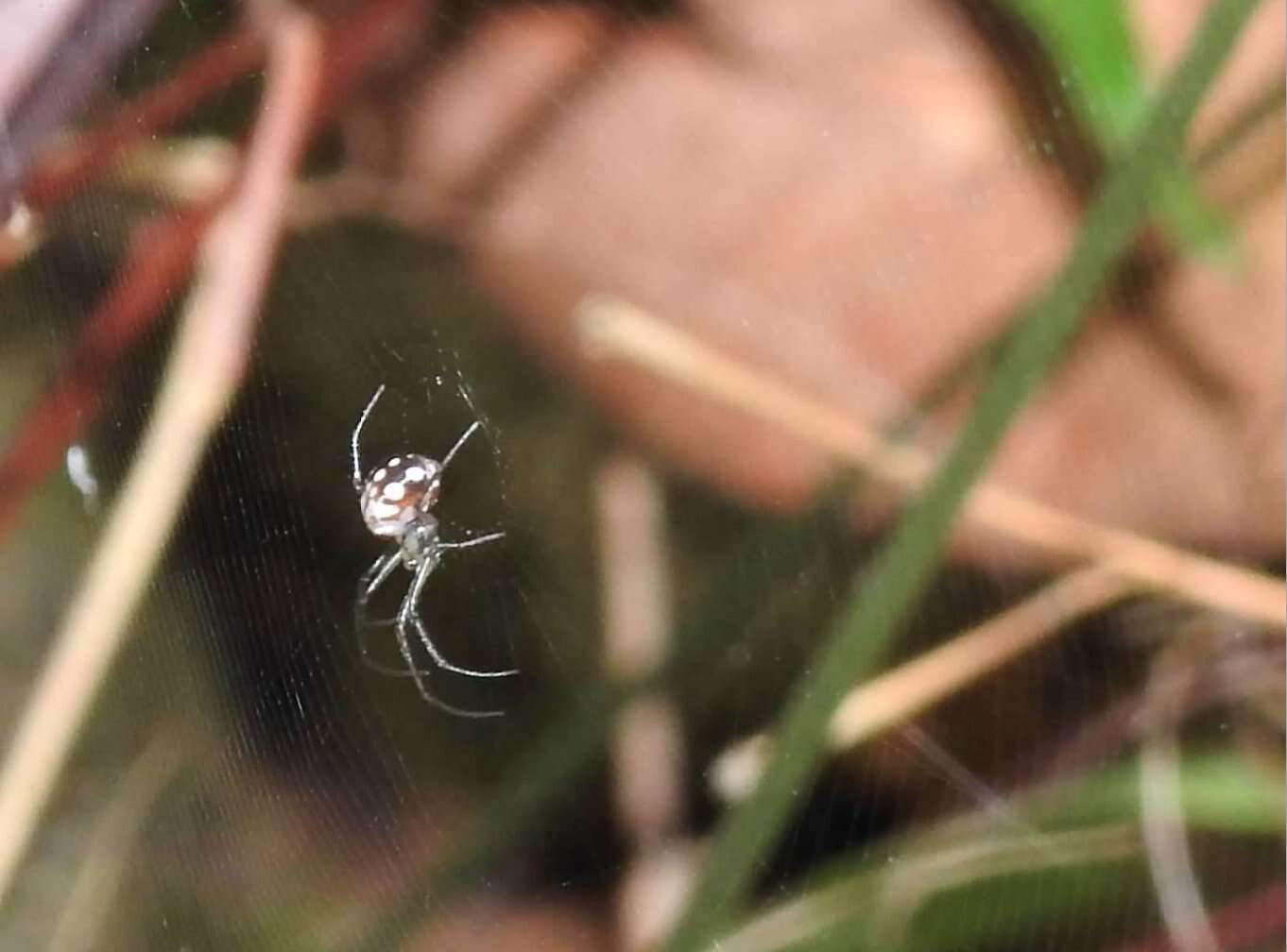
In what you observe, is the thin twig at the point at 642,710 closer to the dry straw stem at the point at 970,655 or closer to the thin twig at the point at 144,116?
the dry straw stem at the point at 970,655

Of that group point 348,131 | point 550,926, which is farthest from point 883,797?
point 348,131

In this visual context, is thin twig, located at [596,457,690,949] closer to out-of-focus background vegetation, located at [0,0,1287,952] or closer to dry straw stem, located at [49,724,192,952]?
out-of-focus background vegetation, located at [0,0,1287,952]

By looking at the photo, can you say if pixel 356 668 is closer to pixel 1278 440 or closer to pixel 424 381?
pixel 424 381

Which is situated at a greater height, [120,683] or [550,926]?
[120,683]

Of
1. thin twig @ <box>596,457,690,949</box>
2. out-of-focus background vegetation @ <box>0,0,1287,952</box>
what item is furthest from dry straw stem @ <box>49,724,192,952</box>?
thin twig @ <box>596,457,690,949</box>

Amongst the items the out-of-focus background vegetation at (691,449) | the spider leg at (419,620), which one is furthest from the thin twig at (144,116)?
the spider leg at (419,620)

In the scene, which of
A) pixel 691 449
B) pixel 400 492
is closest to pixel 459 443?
pixel 400 492

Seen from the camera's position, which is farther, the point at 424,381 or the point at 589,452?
the point at 589,452
